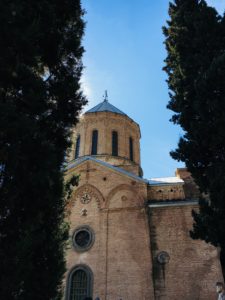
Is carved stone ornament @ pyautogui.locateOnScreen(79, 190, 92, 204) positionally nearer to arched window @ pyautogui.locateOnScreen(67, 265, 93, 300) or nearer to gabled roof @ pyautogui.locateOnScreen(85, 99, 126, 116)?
arched window @ pyautogui.locateOnScreen(67, 265, 93, 300)

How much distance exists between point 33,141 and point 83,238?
9112 millimetres

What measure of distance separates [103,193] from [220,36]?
8.55 metres

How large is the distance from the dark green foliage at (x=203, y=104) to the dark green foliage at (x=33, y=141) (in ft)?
9.06

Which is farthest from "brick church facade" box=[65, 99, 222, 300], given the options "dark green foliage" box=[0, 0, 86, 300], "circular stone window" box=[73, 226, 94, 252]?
"dark green foliage" box=[0, 0, 86, 300]

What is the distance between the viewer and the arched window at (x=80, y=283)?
12195mm

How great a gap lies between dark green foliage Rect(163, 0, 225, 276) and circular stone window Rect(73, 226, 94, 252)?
271 inches

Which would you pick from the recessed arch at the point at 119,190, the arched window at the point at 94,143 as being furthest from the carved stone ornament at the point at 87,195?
the arched window at the point at 94,143

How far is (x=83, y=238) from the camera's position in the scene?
13359 mm

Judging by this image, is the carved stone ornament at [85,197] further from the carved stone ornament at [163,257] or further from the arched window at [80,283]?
the carved stone ornament at [163,257]

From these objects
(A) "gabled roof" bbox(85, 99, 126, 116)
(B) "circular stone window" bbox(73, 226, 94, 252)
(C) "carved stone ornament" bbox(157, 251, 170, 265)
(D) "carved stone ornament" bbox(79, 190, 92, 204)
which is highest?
(A) "gabled roof" bbox(85, 99, 126, 116)

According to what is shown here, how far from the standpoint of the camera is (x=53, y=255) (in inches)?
233

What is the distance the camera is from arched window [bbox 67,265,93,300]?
480 inches

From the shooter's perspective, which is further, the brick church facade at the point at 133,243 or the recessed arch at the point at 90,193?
the recessed arch at the point at 90,193

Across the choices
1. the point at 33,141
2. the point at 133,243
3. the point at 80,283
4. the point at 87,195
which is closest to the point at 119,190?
the point at 87,195
